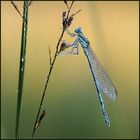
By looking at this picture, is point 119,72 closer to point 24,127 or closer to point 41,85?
point 41,85

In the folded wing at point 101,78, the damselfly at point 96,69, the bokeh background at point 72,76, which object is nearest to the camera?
the damselfly at point 96,69

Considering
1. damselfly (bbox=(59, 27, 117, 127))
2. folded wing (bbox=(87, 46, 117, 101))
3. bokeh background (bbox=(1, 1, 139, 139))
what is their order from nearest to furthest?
damselfly (bbox=(59, 27, 117, 127)), folded wing (bbox=(87, 46, 117, 101)), bokeh background (bbox=(1, 1, 139, 139))

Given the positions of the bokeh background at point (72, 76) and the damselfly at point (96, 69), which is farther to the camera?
the bokeh background at point (72, 76)

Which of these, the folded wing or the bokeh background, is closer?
the folded wing

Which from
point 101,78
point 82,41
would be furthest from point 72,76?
point 82,41

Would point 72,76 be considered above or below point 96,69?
below

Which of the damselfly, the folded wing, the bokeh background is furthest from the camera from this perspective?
the bokeh background

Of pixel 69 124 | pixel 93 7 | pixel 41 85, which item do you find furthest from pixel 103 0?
pixel 93 7

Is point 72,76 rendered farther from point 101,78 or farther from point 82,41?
point 82,41
